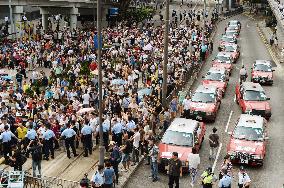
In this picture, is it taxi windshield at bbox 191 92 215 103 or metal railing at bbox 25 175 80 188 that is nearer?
metal railing at bbox 25 175 80 188

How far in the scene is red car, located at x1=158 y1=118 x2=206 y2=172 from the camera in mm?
22906

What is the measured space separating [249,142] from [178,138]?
328 centimetres

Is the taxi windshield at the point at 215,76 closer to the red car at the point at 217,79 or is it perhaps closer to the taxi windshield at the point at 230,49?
the red car at the point at 217,79

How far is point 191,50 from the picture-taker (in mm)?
46594

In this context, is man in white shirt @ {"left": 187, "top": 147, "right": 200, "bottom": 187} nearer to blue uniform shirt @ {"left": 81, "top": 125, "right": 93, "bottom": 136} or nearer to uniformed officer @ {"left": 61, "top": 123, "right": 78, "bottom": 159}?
blue uniform shirt @ {"left": 81, "top": 125, "right": 93, "bottom": 136}

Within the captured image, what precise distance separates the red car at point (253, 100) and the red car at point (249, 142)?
4295 mm

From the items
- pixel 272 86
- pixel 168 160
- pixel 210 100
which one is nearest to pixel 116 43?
pixel 272 86

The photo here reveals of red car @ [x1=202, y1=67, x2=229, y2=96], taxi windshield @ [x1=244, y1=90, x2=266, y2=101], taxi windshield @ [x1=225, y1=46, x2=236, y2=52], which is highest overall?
taxi windshield @ [x1=225, y1=46, x2=236, y2=52]

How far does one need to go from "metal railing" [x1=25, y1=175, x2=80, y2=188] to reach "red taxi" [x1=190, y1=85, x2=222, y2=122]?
36.9 ft

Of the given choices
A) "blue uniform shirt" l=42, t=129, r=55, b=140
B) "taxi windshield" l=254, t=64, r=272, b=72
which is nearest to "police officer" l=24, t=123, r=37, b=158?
"blue uniform shirt" l=42, t=129, r=55, b=140

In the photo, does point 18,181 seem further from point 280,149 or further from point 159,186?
point 280,149

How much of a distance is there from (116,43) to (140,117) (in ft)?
75.6

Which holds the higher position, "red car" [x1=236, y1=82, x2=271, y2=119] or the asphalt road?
"red car" [x1=236, y1=82, x2=271, y2=119]

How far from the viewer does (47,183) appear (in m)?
20.5
